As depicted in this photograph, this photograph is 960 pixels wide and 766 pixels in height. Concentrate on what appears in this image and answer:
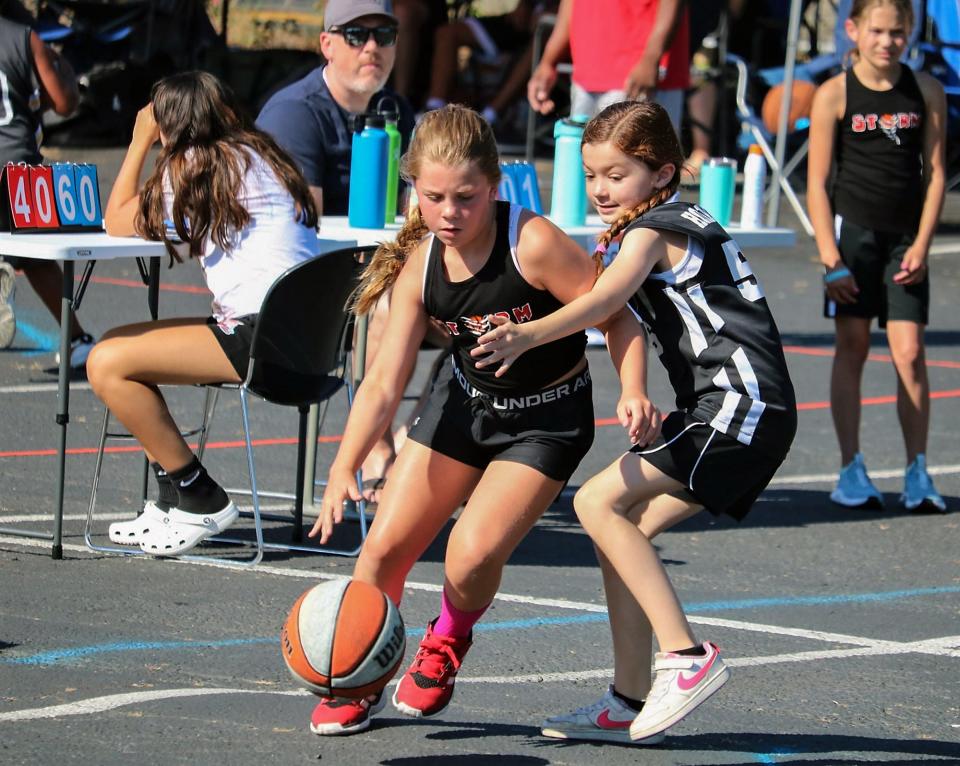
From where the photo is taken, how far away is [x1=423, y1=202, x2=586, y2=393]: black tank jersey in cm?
441

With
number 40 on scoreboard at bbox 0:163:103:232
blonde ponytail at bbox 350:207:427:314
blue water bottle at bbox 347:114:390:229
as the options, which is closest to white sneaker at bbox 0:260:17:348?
blue water bottle at bbox 347:114:390:229

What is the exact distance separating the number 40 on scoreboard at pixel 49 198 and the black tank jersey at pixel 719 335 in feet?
8.70

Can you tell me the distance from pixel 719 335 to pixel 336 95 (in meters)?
3.45

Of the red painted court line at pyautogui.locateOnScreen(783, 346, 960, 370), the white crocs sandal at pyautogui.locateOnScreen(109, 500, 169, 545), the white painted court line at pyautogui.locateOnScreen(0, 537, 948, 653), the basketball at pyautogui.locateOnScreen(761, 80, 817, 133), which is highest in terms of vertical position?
the basketball at pyautogui.locateOnScreen(761, 80, 817, 133)

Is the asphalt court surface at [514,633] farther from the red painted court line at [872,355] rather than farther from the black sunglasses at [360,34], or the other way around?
the red painted court line at [872,355]

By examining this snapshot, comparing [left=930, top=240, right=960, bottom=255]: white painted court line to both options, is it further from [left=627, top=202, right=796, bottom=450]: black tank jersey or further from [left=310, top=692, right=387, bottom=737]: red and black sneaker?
[left=310, top=692, right=387, bottom=737]: red and black sneaker

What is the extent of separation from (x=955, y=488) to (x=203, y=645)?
13.4 feet

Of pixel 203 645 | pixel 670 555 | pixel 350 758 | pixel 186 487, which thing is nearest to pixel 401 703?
pixel 350 758

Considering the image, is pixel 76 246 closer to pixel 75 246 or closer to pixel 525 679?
pixel 75 246

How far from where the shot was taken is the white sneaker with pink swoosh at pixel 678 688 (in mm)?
4062

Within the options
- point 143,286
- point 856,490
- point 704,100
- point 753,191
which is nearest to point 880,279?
point 856,490

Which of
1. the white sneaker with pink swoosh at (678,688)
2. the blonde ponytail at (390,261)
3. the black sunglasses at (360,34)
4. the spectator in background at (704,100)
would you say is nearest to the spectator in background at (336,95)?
the black sunglasses at (360,34)

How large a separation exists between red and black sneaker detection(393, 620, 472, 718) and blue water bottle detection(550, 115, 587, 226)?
3.75m

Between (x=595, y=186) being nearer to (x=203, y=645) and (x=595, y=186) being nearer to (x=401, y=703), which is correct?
(x=401, y=703)
